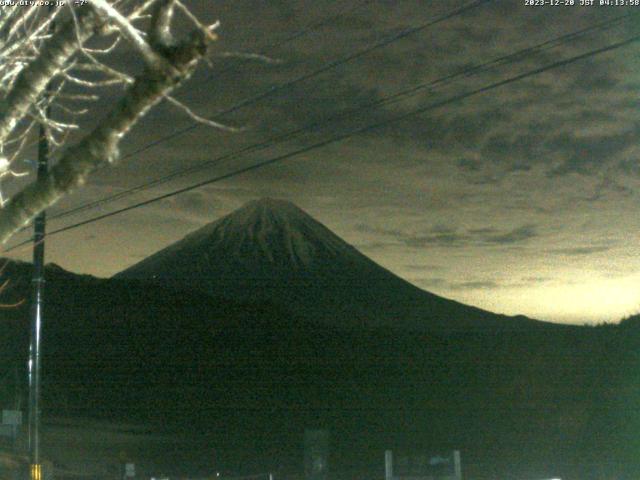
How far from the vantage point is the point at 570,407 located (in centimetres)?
6438

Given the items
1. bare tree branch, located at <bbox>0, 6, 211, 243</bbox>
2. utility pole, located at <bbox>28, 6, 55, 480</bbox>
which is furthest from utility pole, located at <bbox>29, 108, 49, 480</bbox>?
bare tree branch, located at <bbox>0, 6, 211, 243</bbox>

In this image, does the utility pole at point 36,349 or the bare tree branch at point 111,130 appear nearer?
the bare tree branch at point 111,130

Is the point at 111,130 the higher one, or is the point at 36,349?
the point at 36,349

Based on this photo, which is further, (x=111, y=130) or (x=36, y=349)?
(x=36, y=349)

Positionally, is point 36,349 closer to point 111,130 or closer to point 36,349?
point 36,349

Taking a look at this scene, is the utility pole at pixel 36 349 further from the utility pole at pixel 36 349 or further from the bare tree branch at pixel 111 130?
the bare tree branch at pixel 111 130

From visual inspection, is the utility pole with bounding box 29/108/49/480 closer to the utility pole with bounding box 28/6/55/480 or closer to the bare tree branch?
the utility pole with bounding box 28/6/55/480

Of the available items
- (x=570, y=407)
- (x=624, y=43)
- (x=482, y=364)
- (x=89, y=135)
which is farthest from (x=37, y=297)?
(x=482, y=364)

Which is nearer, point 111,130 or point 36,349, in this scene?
point 111,130

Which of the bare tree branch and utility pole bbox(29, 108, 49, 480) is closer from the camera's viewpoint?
the bare tree branch

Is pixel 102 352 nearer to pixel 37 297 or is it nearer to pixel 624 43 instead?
pixel 37 297

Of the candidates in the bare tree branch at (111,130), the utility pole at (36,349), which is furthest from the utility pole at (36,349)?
the bare tree branch at (111,130)

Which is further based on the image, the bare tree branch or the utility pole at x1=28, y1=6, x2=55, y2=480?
the utility pole at x1=28, y1=6, x2=55, y2=480

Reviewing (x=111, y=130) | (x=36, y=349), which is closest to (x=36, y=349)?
(x=36, y=349)
